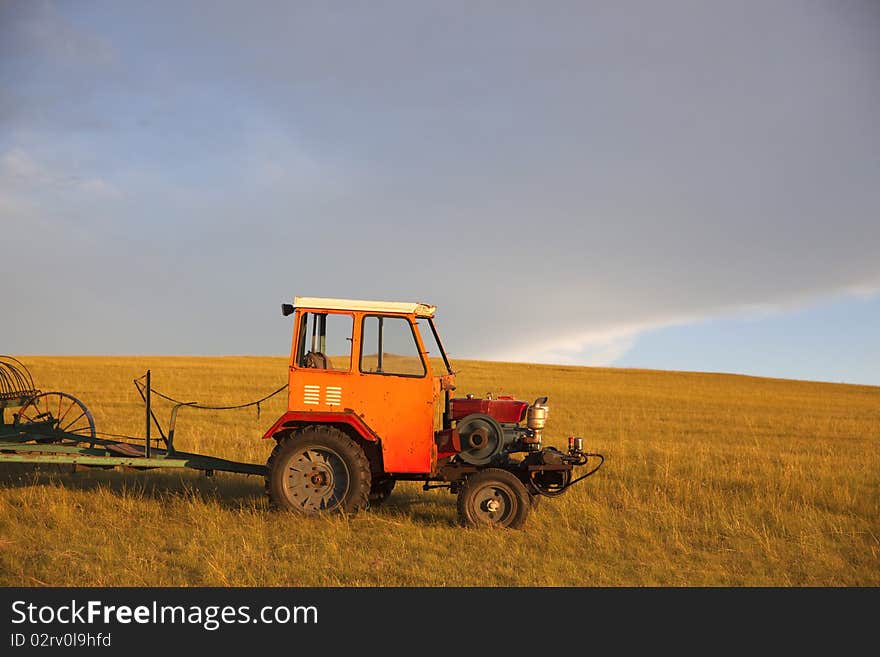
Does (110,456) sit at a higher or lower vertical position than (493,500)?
higher

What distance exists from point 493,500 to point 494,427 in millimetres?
875

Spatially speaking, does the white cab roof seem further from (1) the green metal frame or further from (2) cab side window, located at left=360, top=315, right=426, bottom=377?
(1) the green metal frame

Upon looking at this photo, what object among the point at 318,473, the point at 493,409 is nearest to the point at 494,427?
the point at 493,409

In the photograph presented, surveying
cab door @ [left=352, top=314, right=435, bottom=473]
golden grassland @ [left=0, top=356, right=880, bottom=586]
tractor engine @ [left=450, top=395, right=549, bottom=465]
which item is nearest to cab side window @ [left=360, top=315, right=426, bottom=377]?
cab door @ [left=352, top=314, right=435, bottom=473]

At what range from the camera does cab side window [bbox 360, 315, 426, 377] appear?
364 inches

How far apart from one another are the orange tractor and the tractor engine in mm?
15

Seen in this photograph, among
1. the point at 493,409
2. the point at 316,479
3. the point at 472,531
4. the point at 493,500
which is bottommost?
the point at 472,531

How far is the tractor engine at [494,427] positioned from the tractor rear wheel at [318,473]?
1.29m

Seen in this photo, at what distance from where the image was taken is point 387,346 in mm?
9328

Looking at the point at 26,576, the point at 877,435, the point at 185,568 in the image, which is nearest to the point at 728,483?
the point at 185,568

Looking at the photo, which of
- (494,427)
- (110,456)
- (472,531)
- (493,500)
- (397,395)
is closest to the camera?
(472,531)

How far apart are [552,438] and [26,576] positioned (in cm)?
1284

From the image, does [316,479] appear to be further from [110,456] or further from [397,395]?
[110,456]

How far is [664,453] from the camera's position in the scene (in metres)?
15.5
